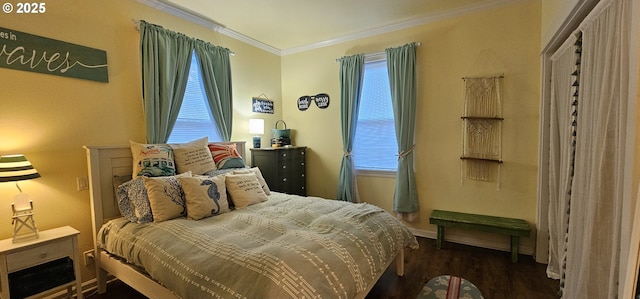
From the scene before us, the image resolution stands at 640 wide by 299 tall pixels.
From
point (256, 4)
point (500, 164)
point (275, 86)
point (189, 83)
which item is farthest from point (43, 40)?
point (500, 164)

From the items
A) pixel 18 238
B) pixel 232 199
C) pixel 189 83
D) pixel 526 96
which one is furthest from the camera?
pixel 189 83

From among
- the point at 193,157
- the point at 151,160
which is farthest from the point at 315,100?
the point at 151,160

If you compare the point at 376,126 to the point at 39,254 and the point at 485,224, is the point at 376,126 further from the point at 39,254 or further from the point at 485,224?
the point at 39,254

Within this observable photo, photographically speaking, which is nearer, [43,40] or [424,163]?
[43,40]

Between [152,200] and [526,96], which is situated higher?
[526,96]

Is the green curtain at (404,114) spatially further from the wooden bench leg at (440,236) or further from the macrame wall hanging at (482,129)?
the macrame wall hanging at (482,129)

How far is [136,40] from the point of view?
2695 millimetres

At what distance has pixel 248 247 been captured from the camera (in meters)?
1.65

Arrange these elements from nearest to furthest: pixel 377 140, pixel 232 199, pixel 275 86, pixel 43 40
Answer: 1. pixel 43 40
2. pixel 232 199
3. pixel 377 140
4. pixel 275 86

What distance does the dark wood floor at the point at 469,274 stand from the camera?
2.29m

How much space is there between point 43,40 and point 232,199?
6.29 feet

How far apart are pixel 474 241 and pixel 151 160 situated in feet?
11.7

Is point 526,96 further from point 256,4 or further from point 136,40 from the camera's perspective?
point 136,40
